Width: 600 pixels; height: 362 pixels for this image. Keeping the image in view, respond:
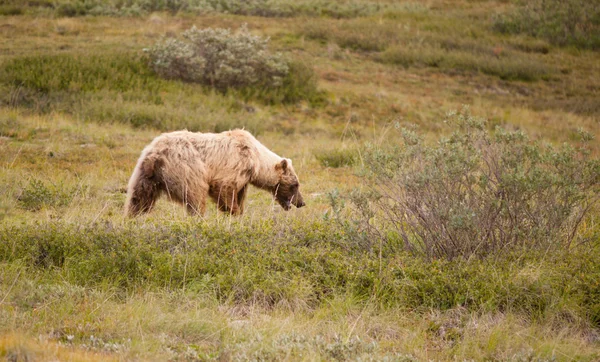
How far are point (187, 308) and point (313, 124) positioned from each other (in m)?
14.1

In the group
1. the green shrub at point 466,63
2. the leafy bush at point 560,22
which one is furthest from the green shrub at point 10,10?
the leafy bush at point 560,22

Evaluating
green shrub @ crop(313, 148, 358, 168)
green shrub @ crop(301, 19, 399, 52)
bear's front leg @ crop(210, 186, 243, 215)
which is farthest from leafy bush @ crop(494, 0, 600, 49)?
bear's front leg @ crop(210, 186, 243, 215)

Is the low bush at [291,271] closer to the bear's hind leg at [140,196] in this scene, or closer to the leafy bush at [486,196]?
the leafy bush at [486,196]

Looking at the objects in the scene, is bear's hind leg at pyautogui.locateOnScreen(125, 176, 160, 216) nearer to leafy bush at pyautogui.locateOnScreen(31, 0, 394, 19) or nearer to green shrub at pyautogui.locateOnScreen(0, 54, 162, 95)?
green shrub at pyautogui.locateOnScreen(0, 54, 162, 95)

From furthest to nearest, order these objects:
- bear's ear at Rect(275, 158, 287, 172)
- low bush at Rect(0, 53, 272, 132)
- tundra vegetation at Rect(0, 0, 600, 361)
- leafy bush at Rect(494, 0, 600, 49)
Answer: leafy bush at Rect(494, 0, 600, 49) → low bush at Rect(0, 53, 272, 132) → bear's ear at Rect(275, 158, 287, 172) → tundra vegetation at Rect(0, 0, 600, 361)

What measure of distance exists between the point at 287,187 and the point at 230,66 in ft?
36.6

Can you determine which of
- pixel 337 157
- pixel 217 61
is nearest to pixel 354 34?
pixel 217 61

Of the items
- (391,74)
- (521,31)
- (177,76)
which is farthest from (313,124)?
(521,31)

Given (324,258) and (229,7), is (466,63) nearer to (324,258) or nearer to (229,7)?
(229,7)

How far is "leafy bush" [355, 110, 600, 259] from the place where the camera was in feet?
21.6

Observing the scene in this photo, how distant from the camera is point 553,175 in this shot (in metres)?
6.52

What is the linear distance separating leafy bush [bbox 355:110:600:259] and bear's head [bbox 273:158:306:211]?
2597mm

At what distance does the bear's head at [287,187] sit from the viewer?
9.49 metres

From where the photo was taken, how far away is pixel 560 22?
121ft
